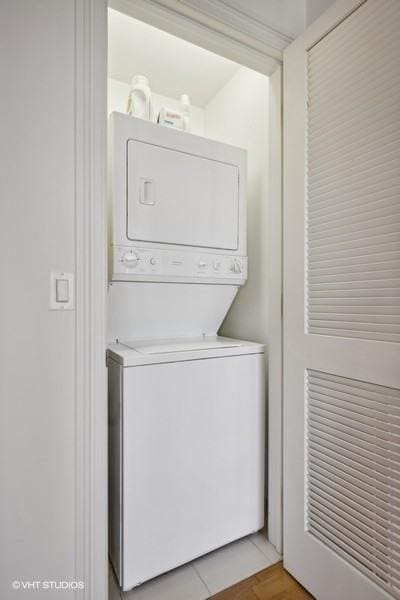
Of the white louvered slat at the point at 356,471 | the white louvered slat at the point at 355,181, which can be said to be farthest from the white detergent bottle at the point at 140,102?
the white louvered slat at the point at 356,471

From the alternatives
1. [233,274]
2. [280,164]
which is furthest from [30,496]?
[280,164]

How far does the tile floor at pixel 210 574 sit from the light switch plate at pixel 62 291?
4.18 ft

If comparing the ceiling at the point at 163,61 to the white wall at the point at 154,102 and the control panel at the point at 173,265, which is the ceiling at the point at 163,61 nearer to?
the white wall at the point at 154,102

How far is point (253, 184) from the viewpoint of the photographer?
200cm

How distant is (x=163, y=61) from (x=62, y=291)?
180cm

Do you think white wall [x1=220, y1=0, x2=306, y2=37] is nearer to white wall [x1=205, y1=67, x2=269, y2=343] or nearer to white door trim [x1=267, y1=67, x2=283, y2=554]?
white door trim [x1=267, y1=67, x2=283, y2=554]

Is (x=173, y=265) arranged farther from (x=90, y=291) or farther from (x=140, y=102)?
(x=140, y=102)

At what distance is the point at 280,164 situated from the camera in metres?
1.62

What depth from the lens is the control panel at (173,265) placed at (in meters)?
1.47

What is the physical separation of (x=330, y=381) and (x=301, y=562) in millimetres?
835

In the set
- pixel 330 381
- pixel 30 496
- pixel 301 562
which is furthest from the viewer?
pixel 301 562

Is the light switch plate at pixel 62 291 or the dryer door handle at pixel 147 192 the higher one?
the dryer door handle at pixel 147 192

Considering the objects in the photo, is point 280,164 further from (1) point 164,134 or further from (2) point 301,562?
(2) point 301,562

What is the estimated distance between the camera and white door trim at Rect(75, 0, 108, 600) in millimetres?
1089
